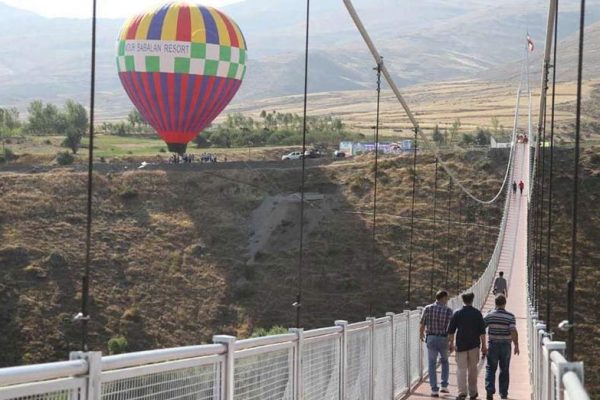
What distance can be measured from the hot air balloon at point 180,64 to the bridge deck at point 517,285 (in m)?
16.8

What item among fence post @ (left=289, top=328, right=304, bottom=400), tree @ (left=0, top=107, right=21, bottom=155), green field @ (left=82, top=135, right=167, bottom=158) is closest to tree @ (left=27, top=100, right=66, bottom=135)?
tree @ (left=0, top=107, right=21, bottom=155)

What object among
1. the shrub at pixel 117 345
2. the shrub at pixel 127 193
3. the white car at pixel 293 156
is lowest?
the shrub at pixel 117 345

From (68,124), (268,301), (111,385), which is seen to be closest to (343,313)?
(268,301)

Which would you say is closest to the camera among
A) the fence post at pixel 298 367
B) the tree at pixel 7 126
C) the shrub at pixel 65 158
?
the fence post at pixel 298 367

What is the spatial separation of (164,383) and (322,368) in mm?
5114

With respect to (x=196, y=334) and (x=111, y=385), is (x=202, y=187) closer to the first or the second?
(x=196, y=334)

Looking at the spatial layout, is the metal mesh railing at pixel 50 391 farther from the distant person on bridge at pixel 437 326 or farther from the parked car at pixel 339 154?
the parked car at pixel 339 154

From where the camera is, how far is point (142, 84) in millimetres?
65875

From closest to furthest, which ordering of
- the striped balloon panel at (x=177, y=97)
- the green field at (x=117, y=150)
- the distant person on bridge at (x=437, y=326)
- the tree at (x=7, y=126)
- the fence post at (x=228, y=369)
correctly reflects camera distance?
the fence post at (x=228, y=369)
the distant person on bridge at (x=437, y=326)
the striped balloon panel at (x=177, y=97)
the green field at (x=117, y=150)
the tree at (x=7, y=126)

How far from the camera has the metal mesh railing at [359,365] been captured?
13.4 meters

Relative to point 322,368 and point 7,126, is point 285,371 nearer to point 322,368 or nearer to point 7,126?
point 322,368

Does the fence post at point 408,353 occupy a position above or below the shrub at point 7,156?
below

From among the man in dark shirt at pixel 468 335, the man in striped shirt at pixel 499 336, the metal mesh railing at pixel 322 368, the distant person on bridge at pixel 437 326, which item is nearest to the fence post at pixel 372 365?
the man in dark shirt at pixel 468 335

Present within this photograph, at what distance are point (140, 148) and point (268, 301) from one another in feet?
163
